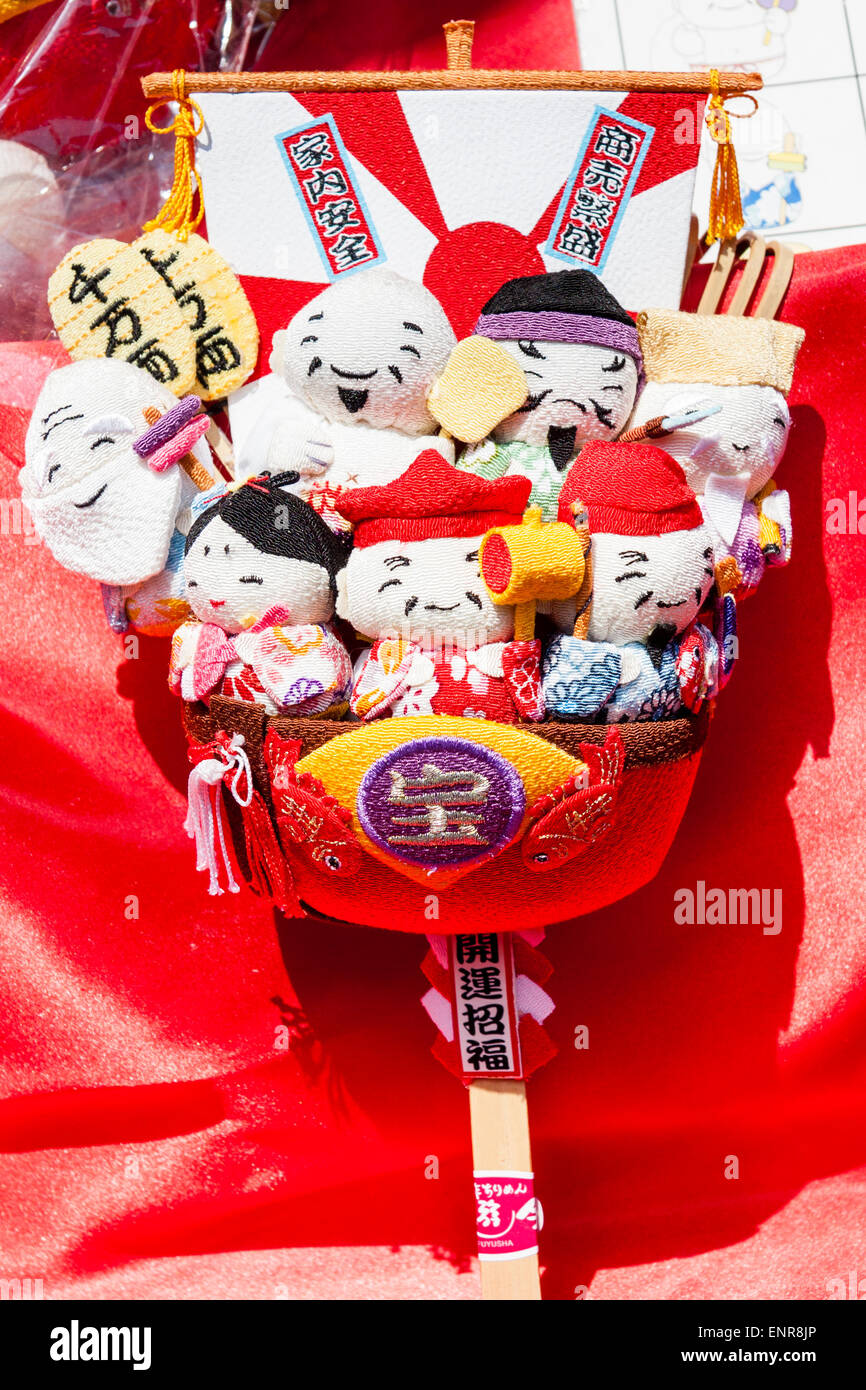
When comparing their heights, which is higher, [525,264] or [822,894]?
[525,264]

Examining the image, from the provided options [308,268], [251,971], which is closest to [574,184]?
[308,268]

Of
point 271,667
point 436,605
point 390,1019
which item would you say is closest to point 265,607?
point 271,667

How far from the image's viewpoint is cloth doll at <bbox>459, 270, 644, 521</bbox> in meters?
1.42

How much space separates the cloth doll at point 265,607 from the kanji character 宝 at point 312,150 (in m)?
0.38

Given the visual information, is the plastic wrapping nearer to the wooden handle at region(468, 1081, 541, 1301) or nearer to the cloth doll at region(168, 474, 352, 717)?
the cloth doll at region(168, 474, 352, 717)

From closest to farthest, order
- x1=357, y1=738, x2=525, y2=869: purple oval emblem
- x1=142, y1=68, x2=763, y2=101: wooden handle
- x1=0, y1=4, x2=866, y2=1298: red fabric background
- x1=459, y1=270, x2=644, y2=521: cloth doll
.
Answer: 1. x1=357, y1=738, x2=525, y2=869: purple oval emblem
2. x1=459, y1=270, x2=644, y2=521: cloth doll
3. x1=142, y1=68, x2=763, y2=101: wooden handle
4. x1=0, y1=4, x2=866, y2=1298: red fabric background

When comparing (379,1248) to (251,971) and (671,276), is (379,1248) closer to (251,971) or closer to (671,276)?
(251,971)

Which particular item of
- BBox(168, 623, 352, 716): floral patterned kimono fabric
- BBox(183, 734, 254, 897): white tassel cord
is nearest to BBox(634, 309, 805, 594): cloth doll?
BBox(168, 623, 352, 716): floral patterned kimono fabric

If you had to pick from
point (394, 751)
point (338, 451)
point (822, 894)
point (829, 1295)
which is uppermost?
point (338, 451)

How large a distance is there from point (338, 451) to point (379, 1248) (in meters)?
0.84

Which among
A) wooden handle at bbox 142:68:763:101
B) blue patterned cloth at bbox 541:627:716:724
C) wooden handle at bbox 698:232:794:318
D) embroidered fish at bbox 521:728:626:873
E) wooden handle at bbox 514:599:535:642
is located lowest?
embroidered fish at bbox 521:728:626:873

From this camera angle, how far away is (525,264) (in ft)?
5.20

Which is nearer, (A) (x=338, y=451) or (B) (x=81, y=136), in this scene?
(A) (x=338, y=451)

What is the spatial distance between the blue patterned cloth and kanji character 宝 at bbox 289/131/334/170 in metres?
0.58
